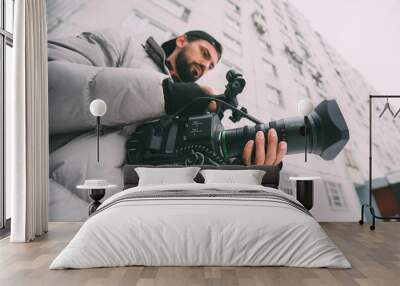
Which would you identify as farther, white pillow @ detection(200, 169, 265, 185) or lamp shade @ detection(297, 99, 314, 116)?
lamp shade @ detection(297, 99, 314, 116)

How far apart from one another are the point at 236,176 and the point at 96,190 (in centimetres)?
173

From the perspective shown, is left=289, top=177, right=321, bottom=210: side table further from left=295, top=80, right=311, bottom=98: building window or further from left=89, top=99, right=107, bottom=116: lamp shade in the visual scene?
left=89, top=99, right=107, bottom=116: lamp shade

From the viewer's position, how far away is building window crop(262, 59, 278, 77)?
23.2 feet

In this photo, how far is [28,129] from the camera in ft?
18.2

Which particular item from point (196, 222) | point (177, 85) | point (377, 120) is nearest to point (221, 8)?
point (177, 85)

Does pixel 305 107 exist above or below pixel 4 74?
below

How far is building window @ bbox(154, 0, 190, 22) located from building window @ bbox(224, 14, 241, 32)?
54cm

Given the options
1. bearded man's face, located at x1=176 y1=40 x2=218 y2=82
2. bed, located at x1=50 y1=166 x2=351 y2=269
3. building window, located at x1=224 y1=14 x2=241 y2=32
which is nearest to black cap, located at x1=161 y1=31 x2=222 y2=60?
bearded man's face, located at x1=176 y1=40 x2=218 y2=82

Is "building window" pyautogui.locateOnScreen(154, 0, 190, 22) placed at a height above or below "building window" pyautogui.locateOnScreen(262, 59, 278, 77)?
above

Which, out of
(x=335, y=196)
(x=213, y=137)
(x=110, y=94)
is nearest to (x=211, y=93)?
(x=213, y=137)

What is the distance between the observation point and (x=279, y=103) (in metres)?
7.05

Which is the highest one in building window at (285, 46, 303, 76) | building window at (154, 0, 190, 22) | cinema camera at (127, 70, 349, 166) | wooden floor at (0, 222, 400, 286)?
building window at (154, 0, 190, 22)

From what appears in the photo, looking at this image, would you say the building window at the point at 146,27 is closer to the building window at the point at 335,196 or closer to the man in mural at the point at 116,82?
the man in mural at the point at 116,82

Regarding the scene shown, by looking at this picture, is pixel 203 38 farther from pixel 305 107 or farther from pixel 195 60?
pixel 305 107
